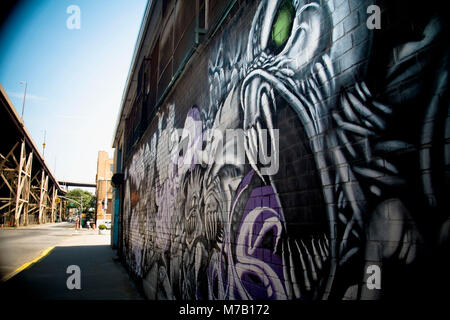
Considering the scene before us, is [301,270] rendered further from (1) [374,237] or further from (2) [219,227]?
(2) [219,227]

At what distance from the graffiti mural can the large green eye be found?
0.01 metres

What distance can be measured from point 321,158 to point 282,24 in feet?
3.86

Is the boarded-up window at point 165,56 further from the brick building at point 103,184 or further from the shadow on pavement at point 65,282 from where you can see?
the brick building at point 103,184

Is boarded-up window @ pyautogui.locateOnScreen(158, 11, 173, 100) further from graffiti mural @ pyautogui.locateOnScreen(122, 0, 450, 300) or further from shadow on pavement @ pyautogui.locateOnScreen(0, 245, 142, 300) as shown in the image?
shadow on pavement @ pyautogui.locateOnScreen(0, 245, 142, 300)

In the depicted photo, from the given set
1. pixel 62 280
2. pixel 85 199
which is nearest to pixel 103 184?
pixel 62 280

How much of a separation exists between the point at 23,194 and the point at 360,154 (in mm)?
38560

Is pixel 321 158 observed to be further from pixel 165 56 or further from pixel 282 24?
pixel 165 56
